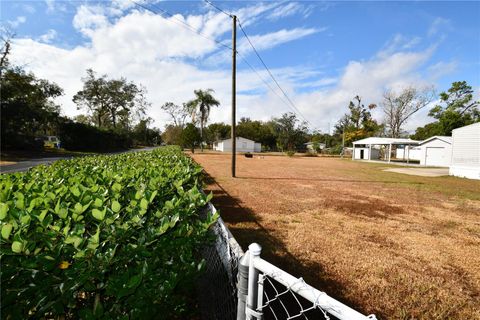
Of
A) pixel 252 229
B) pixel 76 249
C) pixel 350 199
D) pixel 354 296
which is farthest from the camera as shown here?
pixel 350 199

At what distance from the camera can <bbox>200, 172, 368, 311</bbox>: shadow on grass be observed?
3.24m

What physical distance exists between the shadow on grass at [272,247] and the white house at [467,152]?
1582cm

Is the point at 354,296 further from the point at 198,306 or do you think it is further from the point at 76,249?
the point at 76,249

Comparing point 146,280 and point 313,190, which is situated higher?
point 146,280

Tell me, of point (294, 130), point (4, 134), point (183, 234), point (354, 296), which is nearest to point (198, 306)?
point (183, 234)

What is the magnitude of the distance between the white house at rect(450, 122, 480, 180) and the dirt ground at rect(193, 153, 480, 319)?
8.47 m

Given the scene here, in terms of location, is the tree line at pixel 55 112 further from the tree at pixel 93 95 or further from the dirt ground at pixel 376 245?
the dirt ground at pixel 376 245

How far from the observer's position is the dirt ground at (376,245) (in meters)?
3.01

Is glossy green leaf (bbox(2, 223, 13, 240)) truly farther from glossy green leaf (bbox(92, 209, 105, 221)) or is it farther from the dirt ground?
the dirt ground

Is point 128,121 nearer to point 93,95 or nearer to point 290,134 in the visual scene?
point 93,95

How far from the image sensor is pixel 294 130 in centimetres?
6325

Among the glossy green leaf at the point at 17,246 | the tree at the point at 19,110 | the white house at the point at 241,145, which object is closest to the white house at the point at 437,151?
the glossy green leaf at the point at 17,246

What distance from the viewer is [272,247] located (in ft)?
14.2

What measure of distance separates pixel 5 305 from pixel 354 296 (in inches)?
127
